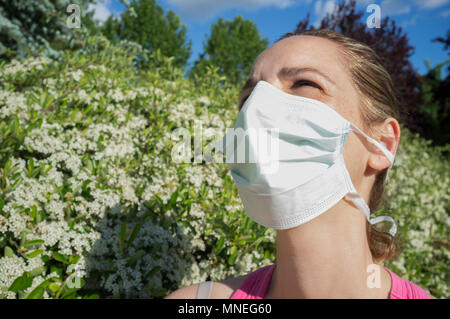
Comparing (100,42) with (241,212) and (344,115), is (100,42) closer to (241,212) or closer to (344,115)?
(241,212)

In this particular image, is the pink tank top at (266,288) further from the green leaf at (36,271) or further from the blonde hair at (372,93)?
the green leaf at (36,271)

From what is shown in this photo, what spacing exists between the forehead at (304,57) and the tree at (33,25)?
14.7ft

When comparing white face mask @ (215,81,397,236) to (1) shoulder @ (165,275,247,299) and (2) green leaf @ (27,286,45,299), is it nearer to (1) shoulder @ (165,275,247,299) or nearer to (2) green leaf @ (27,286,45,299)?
(1) shoulder @ (165,275,247,299)

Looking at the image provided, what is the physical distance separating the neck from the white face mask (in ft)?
0.17

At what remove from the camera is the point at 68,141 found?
267 cm

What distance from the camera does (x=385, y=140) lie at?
1.65 metres

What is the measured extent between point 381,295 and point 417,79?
15815 mm

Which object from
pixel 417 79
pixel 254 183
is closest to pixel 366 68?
pixel 254 183

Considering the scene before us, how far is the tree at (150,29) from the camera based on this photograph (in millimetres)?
26531

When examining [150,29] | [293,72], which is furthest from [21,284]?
[150,29]

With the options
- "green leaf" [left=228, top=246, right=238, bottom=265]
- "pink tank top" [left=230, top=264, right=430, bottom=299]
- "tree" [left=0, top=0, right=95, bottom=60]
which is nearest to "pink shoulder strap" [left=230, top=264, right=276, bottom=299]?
"pink tank top" [left=230, top=264, right=430, bottom=299]

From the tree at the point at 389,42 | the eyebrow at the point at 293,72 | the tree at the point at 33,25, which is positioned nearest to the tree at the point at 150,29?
the tree at the point at 389,42

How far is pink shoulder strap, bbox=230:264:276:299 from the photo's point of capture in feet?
5.30

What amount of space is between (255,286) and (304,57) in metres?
1.17
